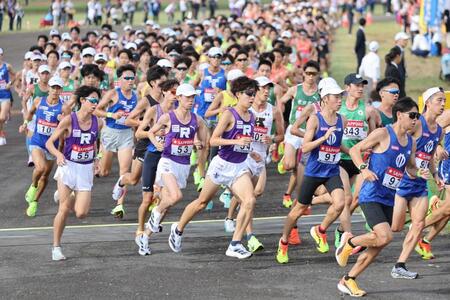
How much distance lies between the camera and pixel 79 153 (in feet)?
44.9

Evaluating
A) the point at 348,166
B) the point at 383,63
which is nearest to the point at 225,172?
the point at 348,166

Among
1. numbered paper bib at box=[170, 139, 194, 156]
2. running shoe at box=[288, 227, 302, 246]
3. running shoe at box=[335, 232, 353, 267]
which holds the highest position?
numbered paper bib at box=[170, 139, 194, 156]

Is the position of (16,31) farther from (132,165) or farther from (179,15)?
(132,165)

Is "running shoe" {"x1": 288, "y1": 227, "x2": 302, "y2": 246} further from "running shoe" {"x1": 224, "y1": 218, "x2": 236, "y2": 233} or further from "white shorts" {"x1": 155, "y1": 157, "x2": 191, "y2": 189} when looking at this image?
"white shorts" {"x1": 155, "y1": 157, "x2": 191, "y2": 189}

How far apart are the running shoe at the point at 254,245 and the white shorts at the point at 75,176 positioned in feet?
6.69

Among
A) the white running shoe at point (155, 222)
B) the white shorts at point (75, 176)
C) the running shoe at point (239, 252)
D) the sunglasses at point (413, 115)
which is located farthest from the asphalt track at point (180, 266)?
the sunglasses at point (413, 115)

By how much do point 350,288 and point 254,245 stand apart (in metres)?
2.44

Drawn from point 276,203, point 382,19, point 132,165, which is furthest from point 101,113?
point 382,19

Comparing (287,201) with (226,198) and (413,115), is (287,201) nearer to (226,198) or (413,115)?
(226,198)

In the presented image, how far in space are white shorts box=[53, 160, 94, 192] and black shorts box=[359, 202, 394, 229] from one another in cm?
360

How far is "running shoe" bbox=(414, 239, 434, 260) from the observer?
43.0 ft

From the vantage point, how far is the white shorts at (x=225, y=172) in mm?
13344

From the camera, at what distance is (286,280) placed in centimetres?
1203

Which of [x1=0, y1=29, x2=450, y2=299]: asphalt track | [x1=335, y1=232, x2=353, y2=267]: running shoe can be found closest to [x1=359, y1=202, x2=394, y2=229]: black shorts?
[x1=335, y1=232, x2=353, y2=267]: running shoe
